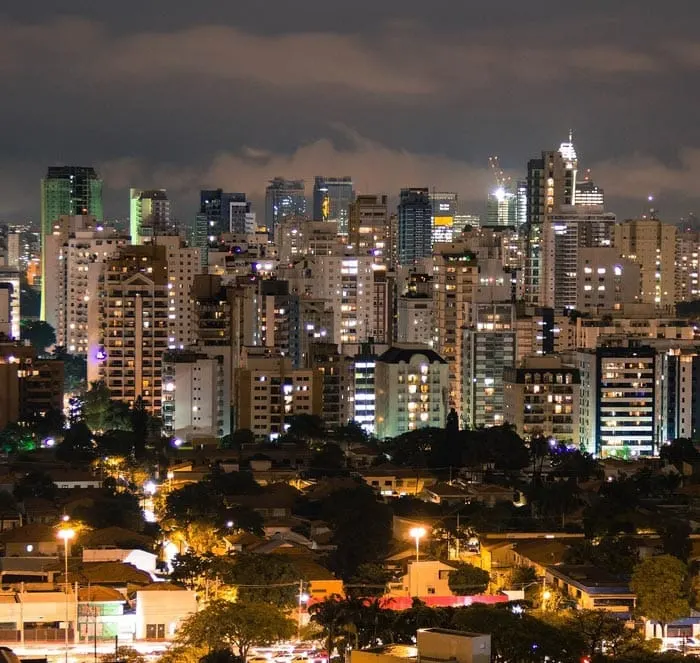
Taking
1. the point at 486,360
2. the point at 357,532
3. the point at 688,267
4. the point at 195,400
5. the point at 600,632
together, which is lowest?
the point at 600,632

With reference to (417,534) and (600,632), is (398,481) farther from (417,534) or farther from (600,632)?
(600,632)

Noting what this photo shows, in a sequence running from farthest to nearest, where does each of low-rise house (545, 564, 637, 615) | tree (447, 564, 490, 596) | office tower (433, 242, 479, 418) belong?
1. office tower (433, 242, 479, 418)
2. tree (447, 564, 490, 596)
3. low-rise house (545, 564, 637, 615)

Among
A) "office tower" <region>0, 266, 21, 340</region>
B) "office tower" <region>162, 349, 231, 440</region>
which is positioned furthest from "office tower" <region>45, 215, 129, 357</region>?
"office tower" <region>162, 349, 231, 440</region>

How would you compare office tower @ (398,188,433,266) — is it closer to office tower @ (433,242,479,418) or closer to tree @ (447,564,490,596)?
office tower @ (433,242,479,418)

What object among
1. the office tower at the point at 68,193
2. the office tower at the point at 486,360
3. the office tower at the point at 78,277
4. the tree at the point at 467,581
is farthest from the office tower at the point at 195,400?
the office tower at the point at 68,193

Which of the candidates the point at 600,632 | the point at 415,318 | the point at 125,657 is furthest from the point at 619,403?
the point at 125,657

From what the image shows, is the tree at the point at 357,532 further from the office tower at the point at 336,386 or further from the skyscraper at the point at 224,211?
the skyscraper at the point at 224,211
